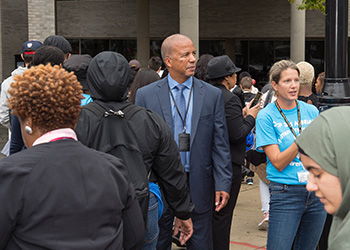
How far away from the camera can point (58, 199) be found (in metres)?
2.59

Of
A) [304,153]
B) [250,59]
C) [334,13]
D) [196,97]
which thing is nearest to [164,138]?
[196,97]

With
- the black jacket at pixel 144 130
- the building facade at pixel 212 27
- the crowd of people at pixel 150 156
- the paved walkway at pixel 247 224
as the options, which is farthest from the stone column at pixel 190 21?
the black jacket at pixel 144 130

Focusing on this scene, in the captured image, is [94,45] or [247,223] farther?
[94,45]

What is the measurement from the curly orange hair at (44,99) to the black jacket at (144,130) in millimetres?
846

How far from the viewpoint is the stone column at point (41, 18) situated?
21.9 meters

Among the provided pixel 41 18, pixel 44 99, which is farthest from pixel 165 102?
pixel 41 18

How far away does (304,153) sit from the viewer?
226 centimetres

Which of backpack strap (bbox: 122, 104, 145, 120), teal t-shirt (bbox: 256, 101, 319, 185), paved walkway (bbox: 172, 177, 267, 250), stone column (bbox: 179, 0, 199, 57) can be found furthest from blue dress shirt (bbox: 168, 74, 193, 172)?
stone column (bbox: 179, 0, 199, 57)

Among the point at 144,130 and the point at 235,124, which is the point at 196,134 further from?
the point at 144,130

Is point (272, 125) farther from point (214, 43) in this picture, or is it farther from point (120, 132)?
point (214, 43)

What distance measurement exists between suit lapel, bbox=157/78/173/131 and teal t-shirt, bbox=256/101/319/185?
74 cm

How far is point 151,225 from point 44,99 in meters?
1.53

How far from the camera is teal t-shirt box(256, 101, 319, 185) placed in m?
4.64

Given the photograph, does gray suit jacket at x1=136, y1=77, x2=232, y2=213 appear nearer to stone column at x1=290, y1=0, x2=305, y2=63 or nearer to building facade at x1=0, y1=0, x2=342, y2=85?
stone column at x1=290, y1=0, x2=305, y2=63
